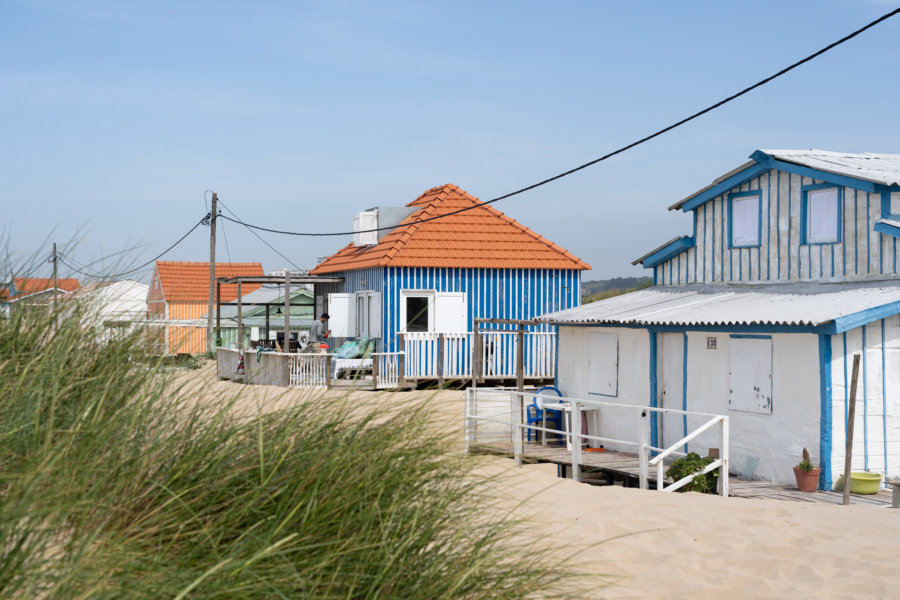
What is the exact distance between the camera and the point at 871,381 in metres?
12.5

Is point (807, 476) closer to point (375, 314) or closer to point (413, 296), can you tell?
point (413, 296)

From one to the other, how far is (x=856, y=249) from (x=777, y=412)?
2937mm

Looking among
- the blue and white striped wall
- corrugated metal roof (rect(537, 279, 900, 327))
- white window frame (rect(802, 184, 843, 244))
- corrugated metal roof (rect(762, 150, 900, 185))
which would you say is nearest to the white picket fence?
the blue and white striped wall

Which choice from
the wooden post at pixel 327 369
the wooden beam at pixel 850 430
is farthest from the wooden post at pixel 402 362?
the wooden beam at pixel 850 430

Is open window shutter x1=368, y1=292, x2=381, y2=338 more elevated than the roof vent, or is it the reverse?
the roof vent

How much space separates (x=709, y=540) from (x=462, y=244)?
59.5ft

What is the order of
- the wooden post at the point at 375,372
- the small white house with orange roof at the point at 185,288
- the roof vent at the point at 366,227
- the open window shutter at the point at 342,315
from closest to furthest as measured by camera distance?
the wooden post at the point at 375,372 → the open window shutter at the point at 342,315 → the roof vent at the point at 366,227 → the small white house with orange roof at the point at 185,288

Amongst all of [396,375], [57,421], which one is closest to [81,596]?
[57,421]

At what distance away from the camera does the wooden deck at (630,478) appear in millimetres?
11680

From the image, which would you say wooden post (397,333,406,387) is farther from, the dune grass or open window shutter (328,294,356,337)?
the dune grass

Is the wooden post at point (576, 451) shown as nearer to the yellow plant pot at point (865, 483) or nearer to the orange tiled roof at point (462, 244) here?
the yellow plant pot at point (865, 483)

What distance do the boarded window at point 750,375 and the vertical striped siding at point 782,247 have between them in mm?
1973

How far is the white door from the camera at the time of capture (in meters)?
15.0

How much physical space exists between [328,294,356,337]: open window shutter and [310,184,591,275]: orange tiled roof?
1.06m
